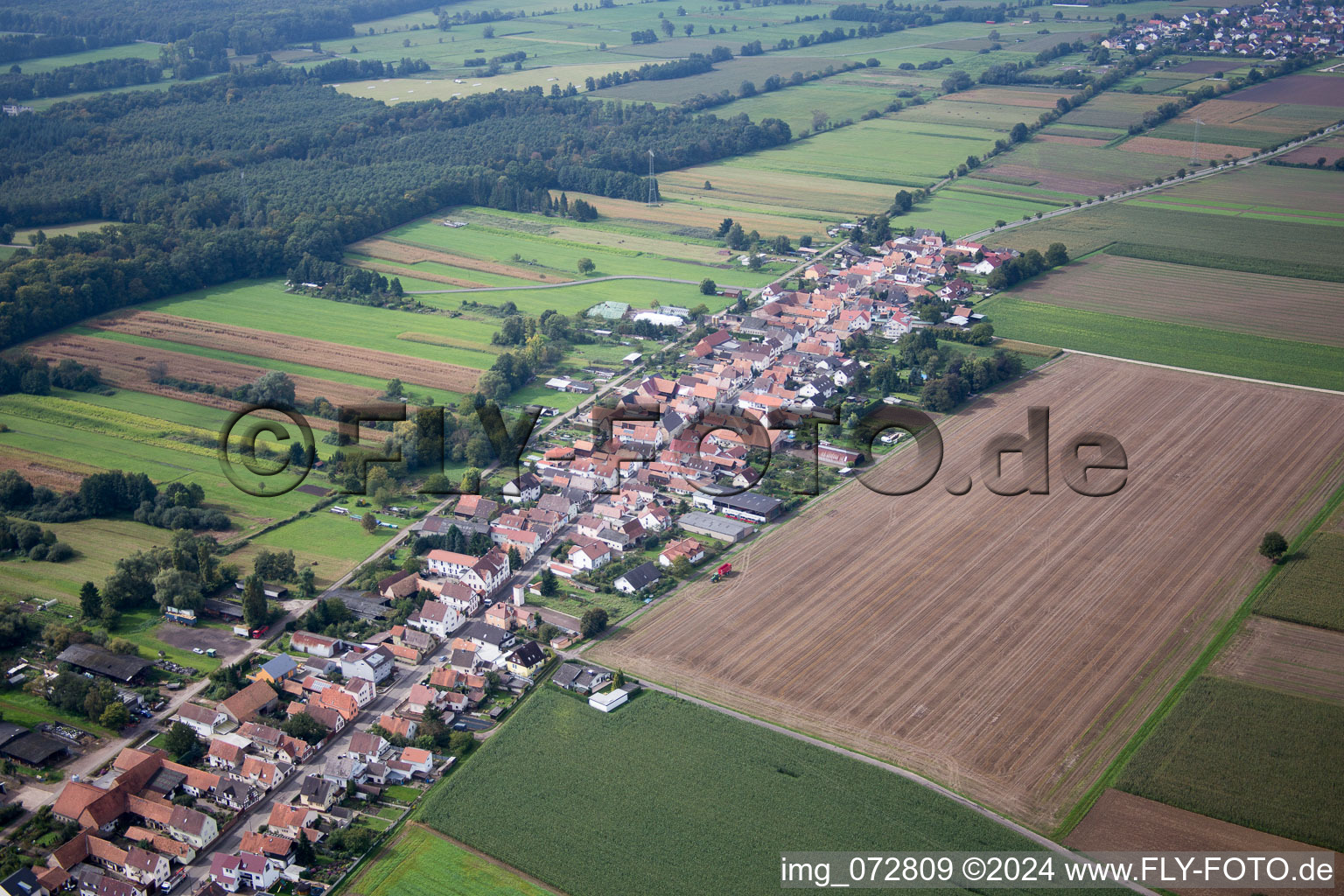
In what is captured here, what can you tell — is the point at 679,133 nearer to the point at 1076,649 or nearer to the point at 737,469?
the point at 737,469

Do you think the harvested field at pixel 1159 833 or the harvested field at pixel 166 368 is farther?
the harvested field at pixel 166 368

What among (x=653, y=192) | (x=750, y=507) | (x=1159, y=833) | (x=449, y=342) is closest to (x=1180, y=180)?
(x=653, y=192)

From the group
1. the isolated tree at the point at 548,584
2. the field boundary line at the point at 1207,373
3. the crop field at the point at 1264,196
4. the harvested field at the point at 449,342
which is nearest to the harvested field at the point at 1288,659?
the isolated tree at the point at 548,584

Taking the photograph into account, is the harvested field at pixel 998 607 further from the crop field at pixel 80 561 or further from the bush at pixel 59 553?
the bush at pixel 59 553

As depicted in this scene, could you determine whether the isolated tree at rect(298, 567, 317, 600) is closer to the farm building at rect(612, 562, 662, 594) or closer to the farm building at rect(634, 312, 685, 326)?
the farm building at rect(612, 562, 662, 594)

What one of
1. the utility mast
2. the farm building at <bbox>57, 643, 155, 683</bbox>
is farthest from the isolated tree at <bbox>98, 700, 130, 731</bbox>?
the utility mast

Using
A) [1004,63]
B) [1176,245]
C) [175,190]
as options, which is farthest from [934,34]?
[175,190]
